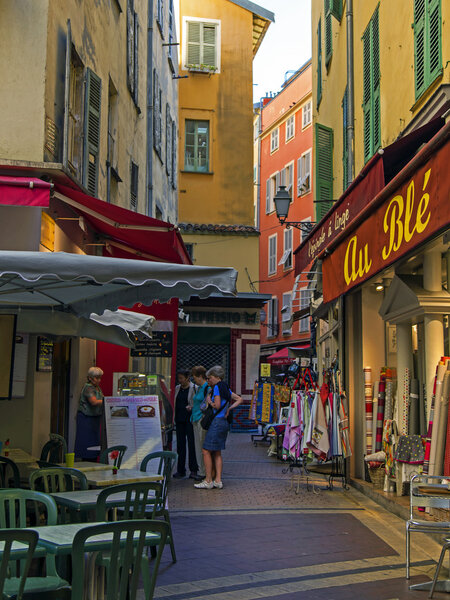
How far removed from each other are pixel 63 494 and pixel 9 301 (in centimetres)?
241

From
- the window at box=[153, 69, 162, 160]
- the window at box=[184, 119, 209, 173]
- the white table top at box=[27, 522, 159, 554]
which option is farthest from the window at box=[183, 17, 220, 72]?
the white table top at box=[27, 522, 159, 554]

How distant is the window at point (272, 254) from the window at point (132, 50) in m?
24.7

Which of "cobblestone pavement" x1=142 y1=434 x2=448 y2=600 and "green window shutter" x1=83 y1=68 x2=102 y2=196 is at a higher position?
"green window shutter" x1=83 y1=68 x2=102 y2=196

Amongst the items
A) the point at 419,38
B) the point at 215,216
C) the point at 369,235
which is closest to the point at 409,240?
the point at 369,235

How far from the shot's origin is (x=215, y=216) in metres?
27.8

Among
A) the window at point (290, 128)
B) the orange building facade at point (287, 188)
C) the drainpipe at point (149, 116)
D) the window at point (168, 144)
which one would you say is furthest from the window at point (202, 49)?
the window at point (290, 128)

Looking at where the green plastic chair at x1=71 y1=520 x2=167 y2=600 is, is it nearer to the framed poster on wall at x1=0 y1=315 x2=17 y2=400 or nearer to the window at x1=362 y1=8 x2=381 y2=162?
Result: the framed poster on wall at x1=0 y1=315 x2=17 y2=400

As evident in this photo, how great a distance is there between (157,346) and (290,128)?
94.7 feet

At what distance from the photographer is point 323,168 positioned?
17578mm

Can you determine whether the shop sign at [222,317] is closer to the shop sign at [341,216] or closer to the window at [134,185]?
the window at [134,185]

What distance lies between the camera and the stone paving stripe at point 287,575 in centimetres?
630

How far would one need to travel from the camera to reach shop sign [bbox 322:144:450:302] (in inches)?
257

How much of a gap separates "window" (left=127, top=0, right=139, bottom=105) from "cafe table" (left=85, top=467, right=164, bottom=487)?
10.3 meters

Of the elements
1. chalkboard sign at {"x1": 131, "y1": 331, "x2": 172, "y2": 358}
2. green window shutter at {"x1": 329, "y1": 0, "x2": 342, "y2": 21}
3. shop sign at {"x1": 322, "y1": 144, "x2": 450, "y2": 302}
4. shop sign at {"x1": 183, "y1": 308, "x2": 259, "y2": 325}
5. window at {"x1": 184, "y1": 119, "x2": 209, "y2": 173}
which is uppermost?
window at {"x1": 184, "y1": 119, "x2": 209, "y2": 173}
